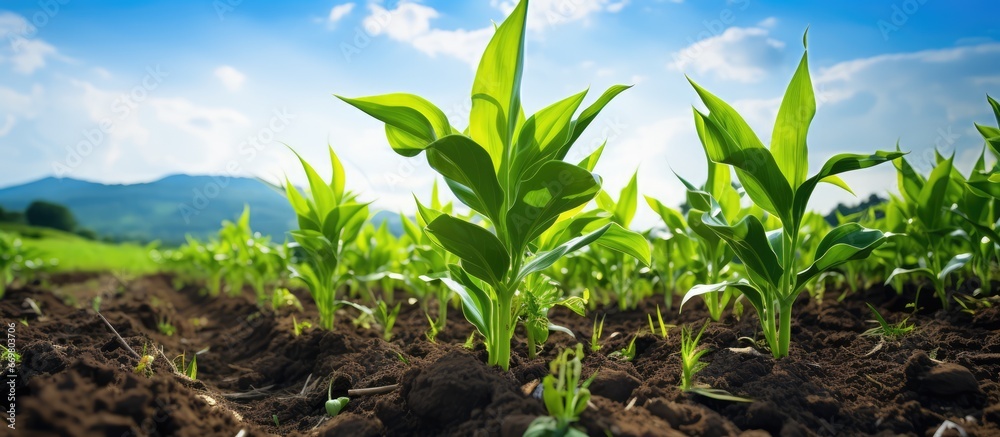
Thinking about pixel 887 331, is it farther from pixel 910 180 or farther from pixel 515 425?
pixel 515 425

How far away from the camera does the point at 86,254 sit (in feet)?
38.1

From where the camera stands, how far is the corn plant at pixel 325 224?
356cm

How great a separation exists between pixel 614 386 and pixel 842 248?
3.98 ft

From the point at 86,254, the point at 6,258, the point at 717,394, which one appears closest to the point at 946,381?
the point at 717,394

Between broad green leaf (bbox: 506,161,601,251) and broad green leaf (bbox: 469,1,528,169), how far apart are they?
0.21 meters

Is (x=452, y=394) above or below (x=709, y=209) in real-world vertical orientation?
below

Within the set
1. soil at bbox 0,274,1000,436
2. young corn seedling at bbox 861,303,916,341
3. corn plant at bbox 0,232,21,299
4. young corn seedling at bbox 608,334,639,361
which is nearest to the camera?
soil at bbox 0,274,1000,436

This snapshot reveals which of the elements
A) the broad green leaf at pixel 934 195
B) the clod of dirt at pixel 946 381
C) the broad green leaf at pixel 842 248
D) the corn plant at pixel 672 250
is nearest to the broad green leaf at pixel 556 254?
the broad green leaf at pixel 842 248

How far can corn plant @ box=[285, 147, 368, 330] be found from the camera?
356cm

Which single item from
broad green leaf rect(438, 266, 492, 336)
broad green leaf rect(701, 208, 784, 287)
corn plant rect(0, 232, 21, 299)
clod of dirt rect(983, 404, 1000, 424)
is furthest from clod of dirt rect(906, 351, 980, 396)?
corn plant rect(0, 232, 21, 299)

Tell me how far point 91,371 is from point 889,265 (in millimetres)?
4950

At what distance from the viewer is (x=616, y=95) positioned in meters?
2.22

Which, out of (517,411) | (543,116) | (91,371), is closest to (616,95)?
(543,116)

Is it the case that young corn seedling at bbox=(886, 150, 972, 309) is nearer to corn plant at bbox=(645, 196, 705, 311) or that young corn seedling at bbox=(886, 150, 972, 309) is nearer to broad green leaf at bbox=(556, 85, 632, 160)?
corn plant at bbox=(645, 196, 705, 311)
